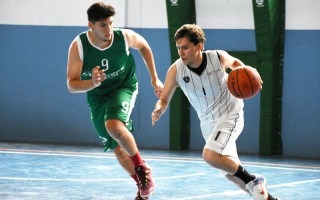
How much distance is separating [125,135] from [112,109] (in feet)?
1.13

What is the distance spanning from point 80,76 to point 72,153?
14.6 ft

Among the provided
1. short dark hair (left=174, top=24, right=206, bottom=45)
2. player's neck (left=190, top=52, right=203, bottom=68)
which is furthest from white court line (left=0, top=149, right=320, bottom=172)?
short dark hair (left=174, top=24, right=206, bottom=45)

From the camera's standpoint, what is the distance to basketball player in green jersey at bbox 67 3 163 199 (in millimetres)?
7117

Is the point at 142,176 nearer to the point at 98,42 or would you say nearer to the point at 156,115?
the point at 156,115

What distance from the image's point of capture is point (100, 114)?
7477 millimetres

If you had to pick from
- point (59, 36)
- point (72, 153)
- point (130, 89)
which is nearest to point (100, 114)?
point (130, 89)

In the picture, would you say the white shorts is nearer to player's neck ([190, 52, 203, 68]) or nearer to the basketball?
the basketball

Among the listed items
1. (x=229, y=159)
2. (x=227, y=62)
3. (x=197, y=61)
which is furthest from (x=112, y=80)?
(x=229, y=159)

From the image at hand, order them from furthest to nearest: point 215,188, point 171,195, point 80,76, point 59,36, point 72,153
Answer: point 59,36, point 72,153, point 215,188, point 171,195, point 80,76

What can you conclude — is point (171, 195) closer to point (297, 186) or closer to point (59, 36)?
point (297, 186)

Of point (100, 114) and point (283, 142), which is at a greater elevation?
point (100, 114)

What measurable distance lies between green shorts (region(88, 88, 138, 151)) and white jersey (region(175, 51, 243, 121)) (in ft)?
2.14

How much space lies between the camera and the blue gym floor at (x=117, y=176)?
8047 mm

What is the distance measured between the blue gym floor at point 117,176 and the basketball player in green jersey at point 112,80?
70cm
